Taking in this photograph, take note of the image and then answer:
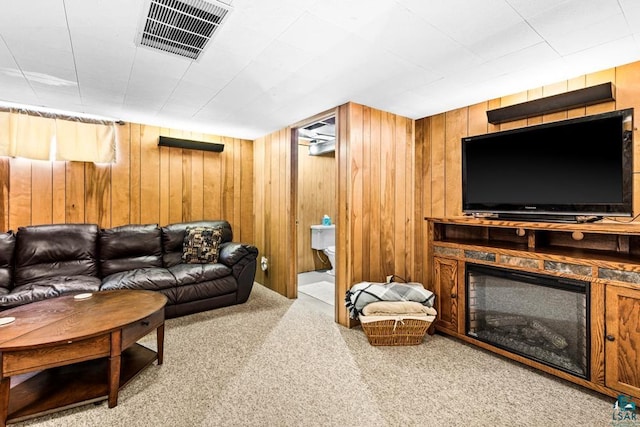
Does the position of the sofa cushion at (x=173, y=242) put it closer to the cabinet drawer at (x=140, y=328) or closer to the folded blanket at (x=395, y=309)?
the cabinet drawer at (x=140, y=328)

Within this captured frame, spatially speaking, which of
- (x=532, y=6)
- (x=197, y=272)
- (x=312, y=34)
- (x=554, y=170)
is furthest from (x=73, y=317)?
(x=554, y=170)

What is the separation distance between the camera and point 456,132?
3.19 meters

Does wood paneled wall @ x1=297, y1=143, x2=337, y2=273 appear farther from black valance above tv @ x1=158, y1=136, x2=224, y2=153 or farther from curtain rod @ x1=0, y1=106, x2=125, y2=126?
curtain rod @ x1=0, y1=106, x2=125, y2=126

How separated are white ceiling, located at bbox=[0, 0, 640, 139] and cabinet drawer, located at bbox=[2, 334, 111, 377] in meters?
1.86

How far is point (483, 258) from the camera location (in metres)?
2.54

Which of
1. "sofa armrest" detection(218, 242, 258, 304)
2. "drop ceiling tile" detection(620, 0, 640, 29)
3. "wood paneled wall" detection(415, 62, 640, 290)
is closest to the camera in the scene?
"drop ceiling tile" detection(620, 0, 640, 29)

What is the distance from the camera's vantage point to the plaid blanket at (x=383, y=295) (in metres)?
2.69

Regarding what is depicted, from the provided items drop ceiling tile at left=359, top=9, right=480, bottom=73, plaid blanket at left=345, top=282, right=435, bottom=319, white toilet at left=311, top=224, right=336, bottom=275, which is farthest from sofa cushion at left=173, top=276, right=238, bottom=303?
drop ceiling tile at left=359, top=9, right=480, bottom=73

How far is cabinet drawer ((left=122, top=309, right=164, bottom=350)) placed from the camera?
1918mm

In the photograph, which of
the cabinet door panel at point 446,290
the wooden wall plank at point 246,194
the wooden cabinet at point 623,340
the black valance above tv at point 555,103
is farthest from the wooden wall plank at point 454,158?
the wooden wall plank at point 246,194

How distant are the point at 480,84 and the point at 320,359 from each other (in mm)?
2642

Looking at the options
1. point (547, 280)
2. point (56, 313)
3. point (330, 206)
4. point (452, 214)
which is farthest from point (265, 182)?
point (547, 280)

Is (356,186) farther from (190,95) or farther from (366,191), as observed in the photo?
(190,95)

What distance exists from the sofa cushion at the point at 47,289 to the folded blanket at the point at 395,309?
2.53m
